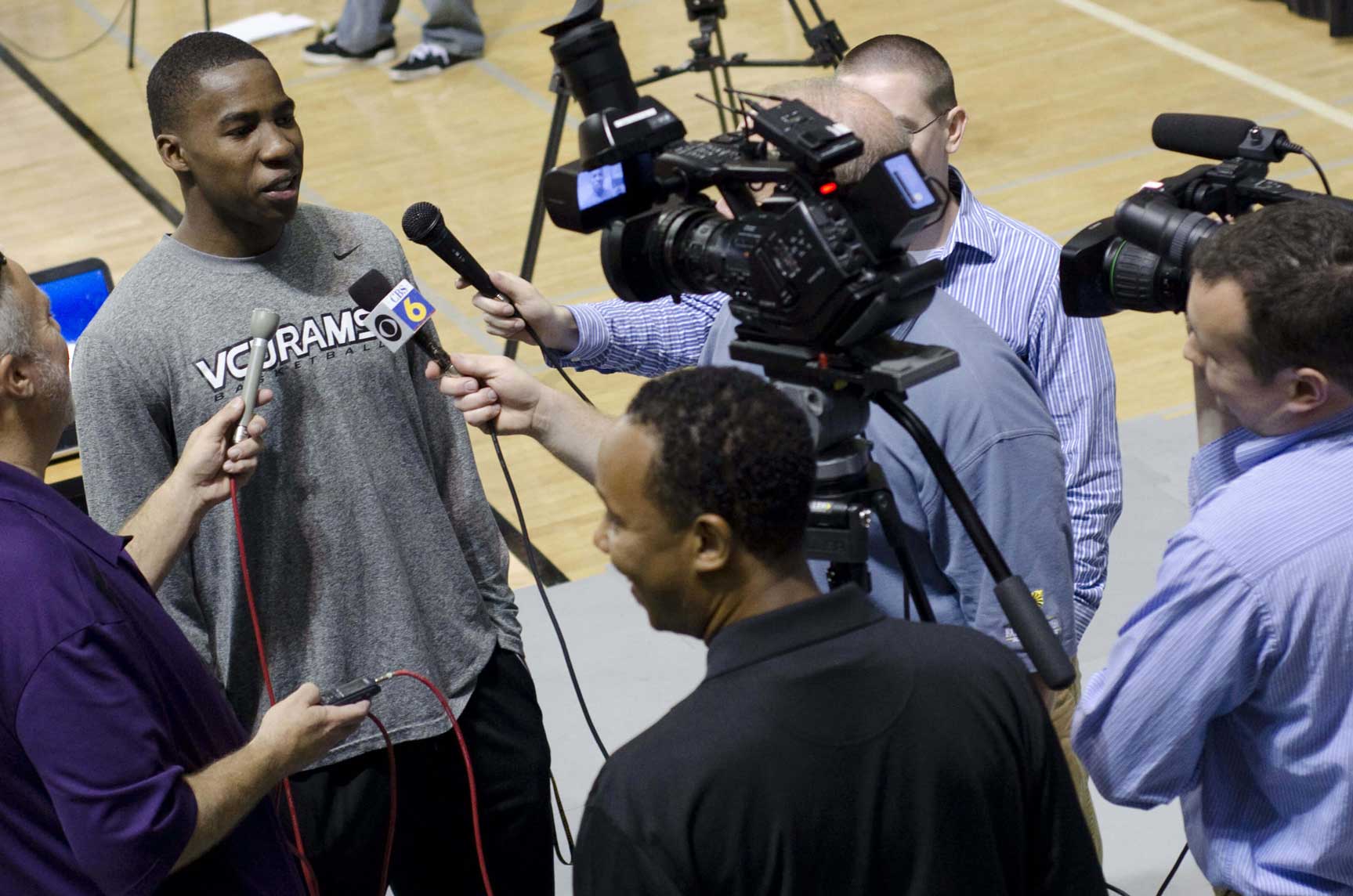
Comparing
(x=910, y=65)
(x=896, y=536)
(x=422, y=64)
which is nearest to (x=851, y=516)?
(x=896, y=536)

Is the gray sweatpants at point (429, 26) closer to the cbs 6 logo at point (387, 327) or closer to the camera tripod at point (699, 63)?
the camera tripod at point (699, 63)

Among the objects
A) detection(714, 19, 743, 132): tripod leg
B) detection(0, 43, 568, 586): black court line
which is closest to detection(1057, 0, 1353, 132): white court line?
detection(714, 19, 743, 132): tripod leg

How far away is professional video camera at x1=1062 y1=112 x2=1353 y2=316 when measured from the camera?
1.92 m

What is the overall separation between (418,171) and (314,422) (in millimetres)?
4893

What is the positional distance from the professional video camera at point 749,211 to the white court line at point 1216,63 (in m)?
5.27

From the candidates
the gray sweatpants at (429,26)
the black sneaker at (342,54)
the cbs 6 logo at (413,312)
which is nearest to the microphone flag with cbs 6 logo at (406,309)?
the cbs 6 logo at (413,312)

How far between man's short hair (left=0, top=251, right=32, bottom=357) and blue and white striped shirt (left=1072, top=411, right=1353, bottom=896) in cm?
132

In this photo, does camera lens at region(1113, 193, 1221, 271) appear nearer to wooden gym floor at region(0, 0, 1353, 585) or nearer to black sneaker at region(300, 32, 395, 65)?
wooden gym floor at region(0, 0, 1353, 585)

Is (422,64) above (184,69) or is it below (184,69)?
below

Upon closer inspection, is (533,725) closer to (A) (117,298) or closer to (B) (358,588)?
(B) (358,588)

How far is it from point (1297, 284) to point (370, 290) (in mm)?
1189

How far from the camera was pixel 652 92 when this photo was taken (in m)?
7.50

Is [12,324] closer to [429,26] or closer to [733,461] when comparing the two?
[733,461]

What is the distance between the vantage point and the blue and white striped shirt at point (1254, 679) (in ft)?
5.39
